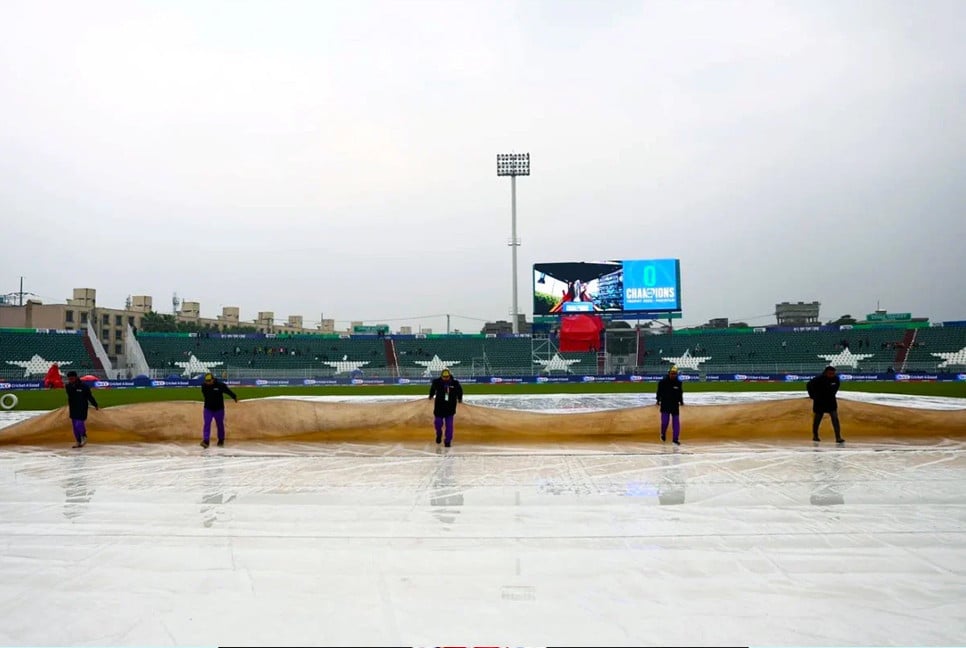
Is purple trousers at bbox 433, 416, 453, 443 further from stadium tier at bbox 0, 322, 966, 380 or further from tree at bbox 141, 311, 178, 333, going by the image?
tree at bbox 141, 311, 178, 333

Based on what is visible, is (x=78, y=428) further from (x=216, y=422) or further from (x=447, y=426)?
(x=447, y=426)

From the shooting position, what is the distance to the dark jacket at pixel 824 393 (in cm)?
1245

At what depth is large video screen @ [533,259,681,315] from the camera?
47.8 meters

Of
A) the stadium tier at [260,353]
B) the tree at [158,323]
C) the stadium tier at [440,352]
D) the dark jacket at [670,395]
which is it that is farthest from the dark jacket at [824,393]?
the tree at [158,323]

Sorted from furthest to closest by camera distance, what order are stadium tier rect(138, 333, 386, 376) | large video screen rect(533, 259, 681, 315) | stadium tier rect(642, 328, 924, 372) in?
stadium tier rect(138, 333, 386, 376) → stadium tier rect(642, 328, 924, 372) → large video screen rect(533, 259, 681, 315)

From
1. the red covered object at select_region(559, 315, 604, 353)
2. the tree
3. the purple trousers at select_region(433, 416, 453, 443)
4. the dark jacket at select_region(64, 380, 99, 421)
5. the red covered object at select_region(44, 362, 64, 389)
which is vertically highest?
the tree

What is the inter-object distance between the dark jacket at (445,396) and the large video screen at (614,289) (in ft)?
119

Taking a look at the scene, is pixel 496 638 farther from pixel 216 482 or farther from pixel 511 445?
pixel 511 445

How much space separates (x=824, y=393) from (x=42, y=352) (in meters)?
51.4

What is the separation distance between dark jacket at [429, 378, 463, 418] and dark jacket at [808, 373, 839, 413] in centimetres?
684

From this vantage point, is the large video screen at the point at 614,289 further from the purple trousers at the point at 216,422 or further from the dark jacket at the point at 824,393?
the purple trousers at the point at 216,422

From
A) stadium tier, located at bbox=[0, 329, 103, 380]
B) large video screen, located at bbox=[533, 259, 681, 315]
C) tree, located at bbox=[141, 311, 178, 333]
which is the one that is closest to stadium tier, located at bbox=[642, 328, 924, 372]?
large video screen, located at bbox=[533, 259, 681, 315]

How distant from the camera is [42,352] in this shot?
153 ft

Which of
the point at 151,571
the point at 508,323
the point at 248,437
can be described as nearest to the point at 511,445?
the point at 248,437
